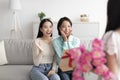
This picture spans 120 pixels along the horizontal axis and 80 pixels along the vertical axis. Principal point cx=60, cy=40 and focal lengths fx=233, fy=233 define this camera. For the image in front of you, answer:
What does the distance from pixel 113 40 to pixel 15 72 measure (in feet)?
6.59

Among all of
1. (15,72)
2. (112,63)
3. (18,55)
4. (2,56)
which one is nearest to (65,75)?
(15,72)

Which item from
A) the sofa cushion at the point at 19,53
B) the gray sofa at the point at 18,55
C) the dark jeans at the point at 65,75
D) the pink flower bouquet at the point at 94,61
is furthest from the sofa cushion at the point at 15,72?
the pink flower bouquet at the point at 94,61

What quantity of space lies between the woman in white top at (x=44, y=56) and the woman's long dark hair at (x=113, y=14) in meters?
1.64

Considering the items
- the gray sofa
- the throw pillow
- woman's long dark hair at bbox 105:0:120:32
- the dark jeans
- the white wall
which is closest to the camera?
woman's long dark hair at bbox 105:0:120:32

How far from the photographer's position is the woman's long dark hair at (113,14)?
0.97 meters

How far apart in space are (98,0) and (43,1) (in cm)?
115

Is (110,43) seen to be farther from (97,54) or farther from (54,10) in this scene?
(54,10)

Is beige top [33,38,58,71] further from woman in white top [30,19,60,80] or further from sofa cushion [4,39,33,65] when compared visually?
sofa cushion [4,39,33,65]

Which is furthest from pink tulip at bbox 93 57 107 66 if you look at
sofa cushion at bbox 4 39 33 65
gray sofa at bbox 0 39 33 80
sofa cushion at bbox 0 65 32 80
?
sofa cushion at bbox 4 39 33 65

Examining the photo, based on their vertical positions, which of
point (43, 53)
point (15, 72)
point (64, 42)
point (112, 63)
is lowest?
point (15, 72)

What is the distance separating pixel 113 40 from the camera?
1.01 meters

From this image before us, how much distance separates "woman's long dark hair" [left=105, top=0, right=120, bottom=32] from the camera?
97 cm

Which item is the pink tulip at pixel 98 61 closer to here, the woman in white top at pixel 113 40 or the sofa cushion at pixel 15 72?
the woman in white top at pixel 113 40

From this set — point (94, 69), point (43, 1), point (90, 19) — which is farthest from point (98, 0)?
point (94, 69)
